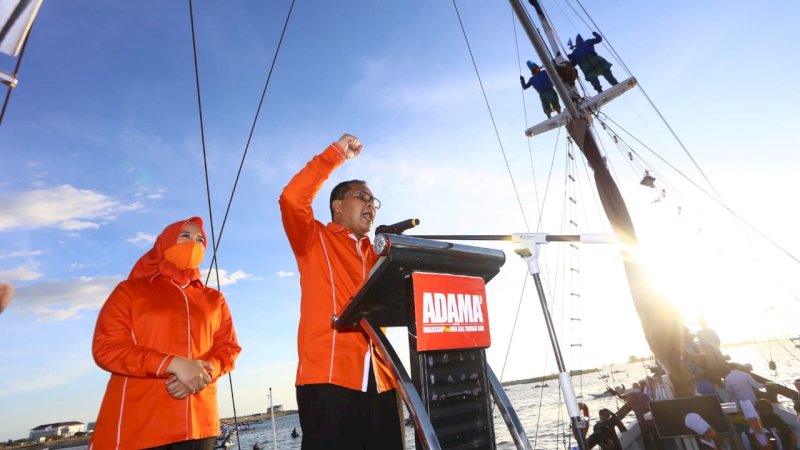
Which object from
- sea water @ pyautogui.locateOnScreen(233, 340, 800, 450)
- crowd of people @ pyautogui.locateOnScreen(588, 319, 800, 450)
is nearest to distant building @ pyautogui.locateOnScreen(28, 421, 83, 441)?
sea water @ pyautogui.locateOnScreen(233, 340, 800, 450)

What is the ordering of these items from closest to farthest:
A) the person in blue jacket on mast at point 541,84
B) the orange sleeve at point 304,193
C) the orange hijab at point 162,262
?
the orange sleeve at point 304,193 < the orange hijab at point 162,262 < the person in blue jacket on mast at point 541,84

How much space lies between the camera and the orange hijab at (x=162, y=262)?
2424mm

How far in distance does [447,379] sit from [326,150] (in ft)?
4.54

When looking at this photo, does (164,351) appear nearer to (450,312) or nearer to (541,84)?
(450,312)

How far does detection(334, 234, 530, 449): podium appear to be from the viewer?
125 centimetres

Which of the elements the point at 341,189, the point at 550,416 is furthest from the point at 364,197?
the point at 550,416

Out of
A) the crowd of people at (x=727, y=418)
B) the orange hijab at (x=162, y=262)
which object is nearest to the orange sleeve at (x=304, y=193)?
the orange hijab at (x=162, y=262)

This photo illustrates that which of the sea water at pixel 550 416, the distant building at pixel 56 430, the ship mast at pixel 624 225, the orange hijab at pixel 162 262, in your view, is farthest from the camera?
the distant building at pixel 56 430

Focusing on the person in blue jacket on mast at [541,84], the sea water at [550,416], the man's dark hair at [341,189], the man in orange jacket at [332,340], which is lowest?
the sea water at [550,416]

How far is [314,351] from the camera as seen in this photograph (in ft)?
6.21

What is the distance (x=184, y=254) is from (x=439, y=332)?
6.17 ft

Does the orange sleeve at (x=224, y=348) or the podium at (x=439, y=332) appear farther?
the orange sleeve at (x=224, y=348)

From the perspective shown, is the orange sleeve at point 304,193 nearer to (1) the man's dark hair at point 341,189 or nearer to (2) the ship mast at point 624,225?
(1) the man's dark hair at point 341,189

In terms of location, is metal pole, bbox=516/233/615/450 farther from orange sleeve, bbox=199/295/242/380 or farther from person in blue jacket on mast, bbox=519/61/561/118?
person in blue jacket on mast, bbox=519/61/561/118
